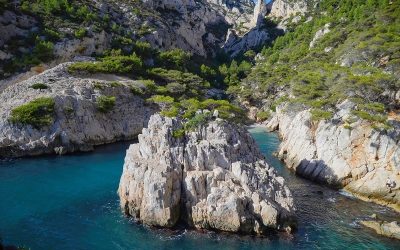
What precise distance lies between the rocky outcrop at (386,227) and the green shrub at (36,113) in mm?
44053

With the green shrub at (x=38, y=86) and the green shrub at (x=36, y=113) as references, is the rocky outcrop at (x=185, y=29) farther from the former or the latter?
the green shrub at (x=36, y=113)

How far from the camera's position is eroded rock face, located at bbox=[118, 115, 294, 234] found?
100 feet

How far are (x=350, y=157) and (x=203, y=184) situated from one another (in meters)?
20.4

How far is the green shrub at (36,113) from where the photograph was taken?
54.7 meters

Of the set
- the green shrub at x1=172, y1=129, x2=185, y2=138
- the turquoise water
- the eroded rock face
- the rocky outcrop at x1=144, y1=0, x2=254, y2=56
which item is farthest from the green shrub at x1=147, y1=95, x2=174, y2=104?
the rocky outcrop at x1=144, y1=0, x2=254, y2=56

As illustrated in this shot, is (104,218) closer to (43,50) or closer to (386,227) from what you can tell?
(386,227)

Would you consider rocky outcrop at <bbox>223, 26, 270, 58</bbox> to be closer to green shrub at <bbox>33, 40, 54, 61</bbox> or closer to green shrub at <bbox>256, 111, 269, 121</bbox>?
green shrub at <bbox>256, 111, 269, 121</bbox>

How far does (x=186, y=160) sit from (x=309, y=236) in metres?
11.8

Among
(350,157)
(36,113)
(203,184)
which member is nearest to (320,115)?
(350,157)

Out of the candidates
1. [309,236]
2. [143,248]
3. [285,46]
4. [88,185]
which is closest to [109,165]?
[88,185]

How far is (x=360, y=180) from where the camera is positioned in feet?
137

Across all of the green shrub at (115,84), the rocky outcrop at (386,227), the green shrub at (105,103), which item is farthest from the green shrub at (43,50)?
the rocky outcrop at (386,227)

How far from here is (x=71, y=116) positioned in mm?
59344

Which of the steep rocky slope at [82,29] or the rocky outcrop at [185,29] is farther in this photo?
the rocky outcrop at [185,29]
